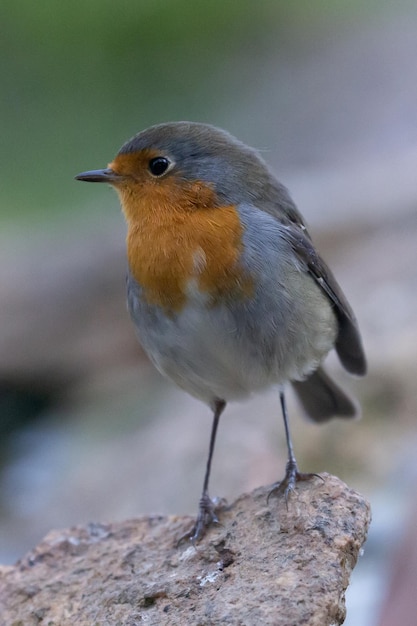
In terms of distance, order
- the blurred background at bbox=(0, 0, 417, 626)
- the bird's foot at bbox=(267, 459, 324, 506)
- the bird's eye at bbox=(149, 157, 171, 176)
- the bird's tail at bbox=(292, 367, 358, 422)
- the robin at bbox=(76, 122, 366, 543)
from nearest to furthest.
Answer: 1. the bird's foot at bbox=(267, 459, 324, 506)
2. the robin at bbox=(76, 122, 366, 543)
3. the bird's eye at bbox=(149, 157, 171, 176)
4. the bird's tail at bbox=(292, 367, 358, 422)
5. the blurred background at bbox=(0, 0, 417, 626)

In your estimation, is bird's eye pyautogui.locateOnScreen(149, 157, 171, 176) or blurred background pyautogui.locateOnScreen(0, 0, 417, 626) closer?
bird's eye pyautogui.locateOnScreen(149, 157, 171, 176)

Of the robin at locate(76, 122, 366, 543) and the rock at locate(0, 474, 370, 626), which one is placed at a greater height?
the robin at locate(76, 122, 366, 543)

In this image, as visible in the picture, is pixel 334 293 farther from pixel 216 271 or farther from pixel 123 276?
pixel 123 276

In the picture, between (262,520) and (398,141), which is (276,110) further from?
(262,520)

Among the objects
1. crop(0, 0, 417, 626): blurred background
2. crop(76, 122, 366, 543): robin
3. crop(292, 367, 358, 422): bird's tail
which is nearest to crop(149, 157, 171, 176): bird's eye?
crop(76, 122, 366, 543): robin

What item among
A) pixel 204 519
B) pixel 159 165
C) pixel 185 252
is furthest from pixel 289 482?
pixel 159 165

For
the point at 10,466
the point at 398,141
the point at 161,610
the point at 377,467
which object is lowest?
the point at 161,610

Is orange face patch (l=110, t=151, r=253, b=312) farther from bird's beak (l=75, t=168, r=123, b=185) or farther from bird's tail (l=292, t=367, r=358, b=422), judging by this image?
bird's tail (l=292, t=367, r=358, b=422)

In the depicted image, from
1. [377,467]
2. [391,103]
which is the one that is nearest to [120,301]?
[377,467]
